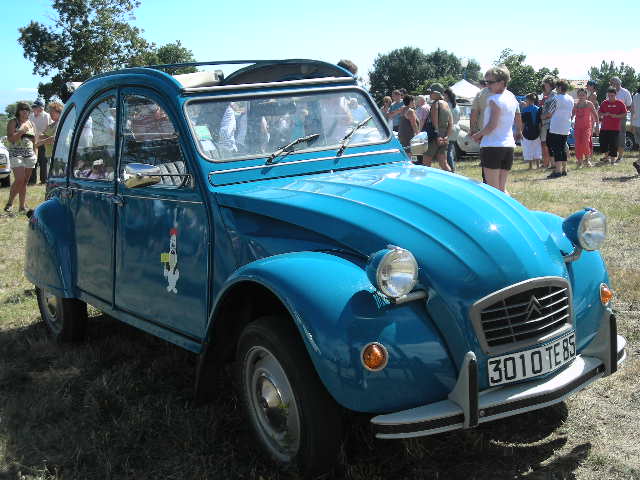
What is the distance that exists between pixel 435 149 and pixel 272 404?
841cm

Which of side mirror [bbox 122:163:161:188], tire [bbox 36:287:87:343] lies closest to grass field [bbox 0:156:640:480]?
tire [bbox 36:287:87:343]

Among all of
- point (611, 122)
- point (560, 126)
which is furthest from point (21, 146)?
point (611, 122)

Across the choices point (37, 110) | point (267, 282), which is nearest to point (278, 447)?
point (267, 282)

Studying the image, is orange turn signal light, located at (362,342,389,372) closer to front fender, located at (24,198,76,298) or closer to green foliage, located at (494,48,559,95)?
front fender, located at (24,198,76,298)

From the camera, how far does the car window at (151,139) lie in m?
A: 3.86

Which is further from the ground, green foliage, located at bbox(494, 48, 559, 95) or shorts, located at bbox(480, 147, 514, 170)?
green foliage, located at bbox(494, 48, 559, 95)

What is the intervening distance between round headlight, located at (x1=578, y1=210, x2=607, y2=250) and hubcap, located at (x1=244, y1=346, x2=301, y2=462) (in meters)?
1.59

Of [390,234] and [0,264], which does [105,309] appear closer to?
[390,234]

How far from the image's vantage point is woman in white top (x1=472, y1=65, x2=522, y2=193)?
752 centimetres

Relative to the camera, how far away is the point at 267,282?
2895 millimetres

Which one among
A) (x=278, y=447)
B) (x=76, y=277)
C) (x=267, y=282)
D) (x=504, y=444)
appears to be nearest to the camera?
(x=267, y=282)

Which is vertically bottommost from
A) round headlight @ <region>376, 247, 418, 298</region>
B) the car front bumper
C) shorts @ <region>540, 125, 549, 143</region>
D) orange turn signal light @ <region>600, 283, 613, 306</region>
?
the car front bumper

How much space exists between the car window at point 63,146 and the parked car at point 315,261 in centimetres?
19

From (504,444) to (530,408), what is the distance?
69 centimetres
